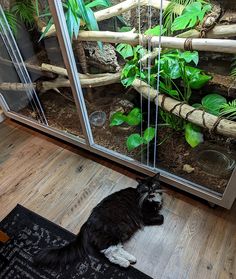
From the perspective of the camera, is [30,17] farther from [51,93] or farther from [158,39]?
[158,39]

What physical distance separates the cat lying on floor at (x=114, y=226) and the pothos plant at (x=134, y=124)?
234 mm

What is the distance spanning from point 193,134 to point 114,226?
0.57 m

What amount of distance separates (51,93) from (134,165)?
2.37 feet

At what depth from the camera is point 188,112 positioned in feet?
3.56

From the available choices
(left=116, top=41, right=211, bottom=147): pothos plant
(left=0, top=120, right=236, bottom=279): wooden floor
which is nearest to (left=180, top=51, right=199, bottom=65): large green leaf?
(left=116, top=41, right=211, bottom=147): pothos plant

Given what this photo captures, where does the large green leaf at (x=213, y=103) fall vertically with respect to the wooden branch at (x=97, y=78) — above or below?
below

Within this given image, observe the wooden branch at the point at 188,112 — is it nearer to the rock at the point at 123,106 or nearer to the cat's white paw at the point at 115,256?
the rock at the point at 123,106

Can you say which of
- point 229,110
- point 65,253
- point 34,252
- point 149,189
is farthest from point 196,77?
point 34,252

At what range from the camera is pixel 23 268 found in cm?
112

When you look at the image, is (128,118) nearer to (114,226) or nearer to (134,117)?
(134,117)

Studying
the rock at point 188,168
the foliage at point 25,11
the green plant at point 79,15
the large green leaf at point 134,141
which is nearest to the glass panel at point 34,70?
the foliage at point 25,11

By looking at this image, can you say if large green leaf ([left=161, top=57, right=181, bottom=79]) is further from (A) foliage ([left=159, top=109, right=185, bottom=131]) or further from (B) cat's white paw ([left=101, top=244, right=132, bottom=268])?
(B) cat's white paw ([left=101, top=244, right=132, bottom=268])

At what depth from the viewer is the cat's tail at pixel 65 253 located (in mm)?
1059

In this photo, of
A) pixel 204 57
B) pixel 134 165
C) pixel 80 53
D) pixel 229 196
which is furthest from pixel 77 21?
pixel 229 196
